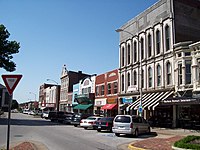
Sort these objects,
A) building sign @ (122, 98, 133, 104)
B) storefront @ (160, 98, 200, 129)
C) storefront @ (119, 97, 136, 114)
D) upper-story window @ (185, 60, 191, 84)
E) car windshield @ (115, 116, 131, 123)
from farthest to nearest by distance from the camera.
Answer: building sign @ (122, 98, 133, 104)
storefront @ (119, 97, 136, 114)
upper-story window @ (185, 60, 191, 84)
storefront @ (160, 98, 200, 129)
car windshield @ (115, 116, 131, 123)

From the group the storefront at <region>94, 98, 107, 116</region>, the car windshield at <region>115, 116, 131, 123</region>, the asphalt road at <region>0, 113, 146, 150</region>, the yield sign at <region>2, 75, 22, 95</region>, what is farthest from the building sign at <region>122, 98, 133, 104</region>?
the yield sign at <region>2, 75, 22, 95</region>

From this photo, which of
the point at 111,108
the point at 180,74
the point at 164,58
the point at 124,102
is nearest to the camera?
the point at 180,74

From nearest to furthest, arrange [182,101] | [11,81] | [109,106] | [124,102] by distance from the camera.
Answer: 1. [11,81]
2. [182,101]
3. [124,102]
4. [109,106]

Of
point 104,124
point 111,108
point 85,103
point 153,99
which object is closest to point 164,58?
point 153,99

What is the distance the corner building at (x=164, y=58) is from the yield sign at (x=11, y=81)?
17789mm

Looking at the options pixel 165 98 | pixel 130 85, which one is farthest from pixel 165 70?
pixel 130 85

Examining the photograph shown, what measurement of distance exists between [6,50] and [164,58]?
26.5 metres

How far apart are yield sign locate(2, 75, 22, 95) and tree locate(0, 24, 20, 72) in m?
34.6

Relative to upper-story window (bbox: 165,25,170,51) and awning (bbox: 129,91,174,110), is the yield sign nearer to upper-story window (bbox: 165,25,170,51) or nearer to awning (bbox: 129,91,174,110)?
awning (bbox: 129,91,174,110)

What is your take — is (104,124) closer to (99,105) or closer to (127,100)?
(127,100)

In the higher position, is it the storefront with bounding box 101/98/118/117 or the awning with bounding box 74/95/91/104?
the awning with bounding box 74/95/91/104

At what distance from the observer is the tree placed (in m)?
41.0

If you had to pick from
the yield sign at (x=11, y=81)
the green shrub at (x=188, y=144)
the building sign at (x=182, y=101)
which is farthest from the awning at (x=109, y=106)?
the yield sign at (x=11, y=81)

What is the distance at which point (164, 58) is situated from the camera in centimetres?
2844
